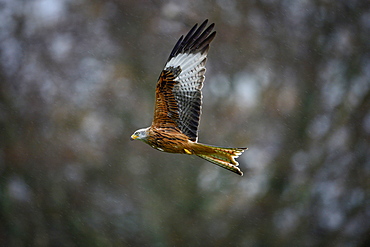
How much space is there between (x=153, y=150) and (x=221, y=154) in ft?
12.7

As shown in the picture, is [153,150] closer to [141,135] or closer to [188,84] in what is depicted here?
[188,84]

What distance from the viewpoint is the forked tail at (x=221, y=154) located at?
1925 mm

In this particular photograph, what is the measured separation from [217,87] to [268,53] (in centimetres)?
91

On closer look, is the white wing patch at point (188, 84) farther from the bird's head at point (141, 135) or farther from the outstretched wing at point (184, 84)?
the bird's head at point (141, 135)

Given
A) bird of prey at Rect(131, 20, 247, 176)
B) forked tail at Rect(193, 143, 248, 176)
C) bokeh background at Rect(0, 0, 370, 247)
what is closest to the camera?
forked tail at Rect(193, 143, 248, 176)

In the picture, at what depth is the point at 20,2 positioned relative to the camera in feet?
19.0

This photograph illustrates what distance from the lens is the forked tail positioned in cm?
192

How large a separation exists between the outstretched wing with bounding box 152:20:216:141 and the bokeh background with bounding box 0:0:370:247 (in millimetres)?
3458

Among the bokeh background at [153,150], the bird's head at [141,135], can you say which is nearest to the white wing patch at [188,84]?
the bird's head at [141,135]

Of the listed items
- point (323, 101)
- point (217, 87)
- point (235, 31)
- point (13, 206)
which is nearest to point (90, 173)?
point (13, 206)

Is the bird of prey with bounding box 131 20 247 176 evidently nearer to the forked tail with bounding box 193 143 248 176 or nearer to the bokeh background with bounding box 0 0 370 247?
the forked tail with bounding box 193 143 248 176

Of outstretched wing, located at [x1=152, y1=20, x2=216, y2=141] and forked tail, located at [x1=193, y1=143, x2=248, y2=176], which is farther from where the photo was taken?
outstretched wing, located at [x1=152, y1=20, x2=216, y2=141]

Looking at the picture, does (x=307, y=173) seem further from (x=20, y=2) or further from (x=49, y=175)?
(x=20, y=2)

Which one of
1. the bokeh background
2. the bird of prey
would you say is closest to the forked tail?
the bird of prey
